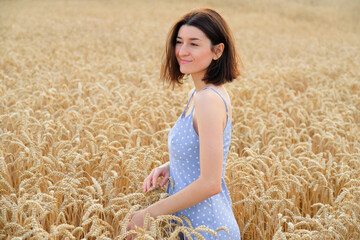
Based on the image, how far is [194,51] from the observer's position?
2035 millimetres

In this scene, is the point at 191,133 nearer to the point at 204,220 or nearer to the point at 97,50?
the point at 204,220

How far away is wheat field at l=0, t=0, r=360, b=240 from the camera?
2.13 meters

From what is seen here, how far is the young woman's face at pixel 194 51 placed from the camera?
2.03 m

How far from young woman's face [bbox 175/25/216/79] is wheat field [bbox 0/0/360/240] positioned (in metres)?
0.79

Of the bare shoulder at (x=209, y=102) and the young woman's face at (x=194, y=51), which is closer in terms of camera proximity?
the bare shoulder at (x=209, y=102)

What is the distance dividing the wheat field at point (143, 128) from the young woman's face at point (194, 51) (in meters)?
0.79

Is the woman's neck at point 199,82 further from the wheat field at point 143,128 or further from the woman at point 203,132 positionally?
the wheat field at point 143,128

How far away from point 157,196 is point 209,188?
612 mm

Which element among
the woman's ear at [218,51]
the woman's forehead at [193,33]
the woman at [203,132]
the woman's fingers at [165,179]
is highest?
the woman's forehead at [193,33]

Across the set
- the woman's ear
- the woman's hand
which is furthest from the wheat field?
the woman's ear

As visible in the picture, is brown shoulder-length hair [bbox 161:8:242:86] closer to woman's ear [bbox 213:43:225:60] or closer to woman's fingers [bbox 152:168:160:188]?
woman's ear [bbox 213:43:225:60]

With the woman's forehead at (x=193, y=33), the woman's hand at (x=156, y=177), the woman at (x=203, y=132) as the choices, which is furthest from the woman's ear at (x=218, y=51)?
the woman's hand at (x=156, y=177)

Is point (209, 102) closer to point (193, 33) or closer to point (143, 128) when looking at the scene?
point (193, 33)

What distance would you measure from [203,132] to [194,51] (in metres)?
0.53
